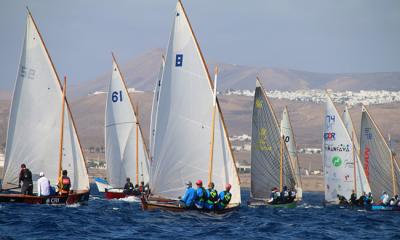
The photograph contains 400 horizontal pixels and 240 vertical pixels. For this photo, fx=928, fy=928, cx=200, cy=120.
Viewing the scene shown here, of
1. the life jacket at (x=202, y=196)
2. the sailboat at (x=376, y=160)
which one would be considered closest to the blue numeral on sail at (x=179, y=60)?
the life jacket at (x=202, y=196)

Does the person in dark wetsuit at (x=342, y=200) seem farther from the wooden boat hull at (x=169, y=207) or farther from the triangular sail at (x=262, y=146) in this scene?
the wooden boat hull at (x=169, y=207)

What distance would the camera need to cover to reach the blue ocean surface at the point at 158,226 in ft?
122

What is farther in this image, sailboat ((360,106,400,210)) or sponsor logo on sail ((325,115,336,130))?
sponsor logo on sail ((325,115,336,130))

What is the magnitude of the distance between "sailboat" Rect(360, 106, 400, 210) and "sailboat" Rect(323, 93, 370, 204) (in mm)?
938

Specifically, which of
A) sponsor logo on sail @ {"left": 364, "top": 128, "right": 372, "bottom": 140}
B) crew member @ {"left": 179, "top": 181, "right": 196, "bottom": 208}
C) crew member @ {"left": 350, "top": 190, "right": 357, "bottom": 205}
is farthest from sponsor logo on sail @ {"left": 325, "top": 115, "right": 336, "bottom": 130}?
crew member @ {"left": 179, "top": 181, "right": 196, "bottom": 208}

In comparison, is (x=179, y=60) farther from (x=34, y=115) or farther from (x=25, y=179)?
(x=25, y=179)

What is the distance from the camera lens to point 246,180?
186 metres

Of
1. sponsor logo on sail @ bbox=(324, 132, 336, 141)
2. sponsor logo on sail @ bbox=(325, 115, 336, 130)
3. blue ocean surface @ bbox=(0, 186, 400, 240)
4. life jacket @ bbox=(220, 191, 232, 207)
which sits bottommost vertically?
blue ocean surface @ bbox=(0, 186, 400, 240)

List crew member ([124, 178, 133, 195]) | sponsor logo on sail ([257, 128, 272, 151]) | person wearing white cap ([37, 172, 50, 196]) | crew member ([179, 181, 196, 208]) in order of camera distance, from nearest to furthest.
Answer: crew member ([179, 181, 196, 208])
person wearing white cap ([37, 172, 50, 196])
sponsor logo on sail ([257, 128, 272, 151])
crew member ([124, 178, 133, 195])

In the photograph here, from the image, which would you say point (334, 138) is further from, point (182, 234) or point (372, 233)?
point (182, 234)

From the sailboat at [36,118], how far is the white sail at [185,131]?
7.05 m

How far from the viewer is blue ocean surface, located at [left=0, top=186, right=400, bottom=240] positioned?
37312 mm

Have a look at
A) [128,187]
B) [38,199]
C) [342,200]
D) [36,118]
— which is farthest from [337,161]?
[38,199]

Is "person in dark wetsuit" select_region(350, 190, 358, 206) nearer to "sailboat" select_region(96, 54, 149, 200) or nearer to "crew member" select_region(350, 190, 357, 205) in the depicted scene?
"crew member" select_region(350, 190, 357, 205)
